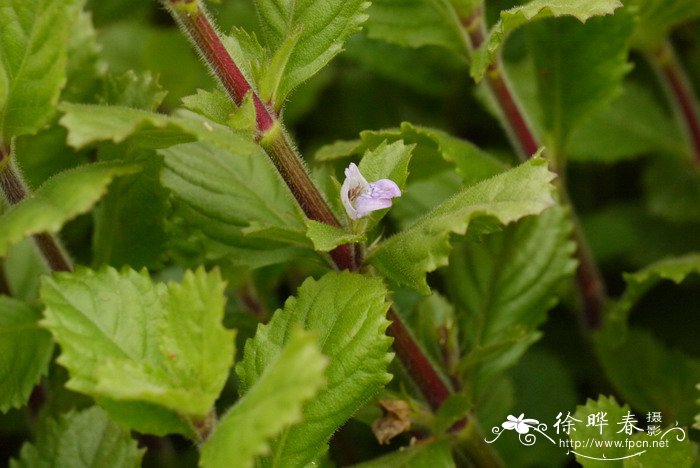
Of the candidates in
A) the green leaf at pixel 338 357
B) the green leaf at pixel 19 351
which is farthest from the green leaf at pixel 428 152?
the green leaf at pixel 19 351

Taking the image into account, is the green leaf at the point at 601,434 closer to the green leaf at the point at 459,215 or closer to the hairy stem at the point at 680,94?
the green leaf at the point at 459,215

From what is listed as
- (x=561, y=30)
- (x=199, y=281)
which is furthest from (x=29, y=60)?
(x=561, y=30)

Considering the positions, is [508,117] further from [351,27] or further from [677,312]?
[677,312]

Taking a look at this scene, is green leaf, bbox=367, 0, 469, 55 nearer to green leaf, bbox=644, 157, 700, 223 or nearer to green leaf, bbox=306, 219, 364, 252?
green leaf, bbox=306, 219, 364, 252

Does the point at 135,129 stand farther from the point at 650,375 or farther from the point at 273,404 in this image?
the point at 650,375

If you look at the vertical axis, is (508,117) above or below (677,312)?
above
